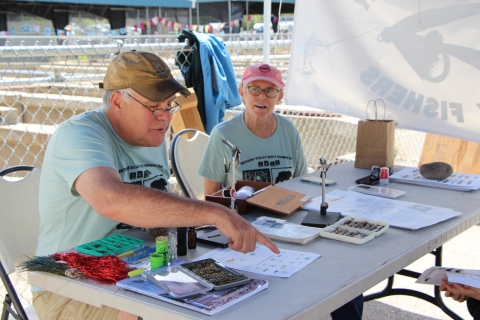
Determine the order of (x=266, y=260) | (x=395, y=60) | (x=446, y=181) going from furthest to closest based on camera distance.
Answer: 1. (x=395, y=60)
2. (x=446, y=181)
3. (x=266, y=260)

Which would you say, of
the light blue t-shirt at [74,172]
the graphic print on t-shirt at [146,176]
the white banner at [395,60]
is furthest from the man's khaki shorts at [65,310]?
the white banner at [395,60]

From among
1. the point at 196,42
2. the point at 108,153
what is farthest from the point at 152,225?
the point at 196,42

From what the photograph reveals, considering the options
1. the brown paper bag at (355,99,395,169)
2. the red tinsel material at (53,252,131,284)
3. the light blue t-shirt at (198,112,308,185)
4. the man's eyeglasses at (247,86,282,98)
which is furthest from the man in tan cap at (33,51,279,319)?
the brown paper bag at (355,99,395,169)

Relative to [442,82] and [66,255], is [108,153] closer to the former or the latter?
[66,255]

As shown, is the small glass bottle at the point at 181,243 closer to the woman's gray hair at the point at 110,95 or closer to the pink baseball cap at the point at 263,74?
the woman's gray hair at the point at 110,95

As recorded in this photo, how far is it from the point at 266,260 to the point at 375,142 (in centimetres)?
166

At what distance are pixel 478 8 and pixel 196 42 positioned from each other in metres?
2.18

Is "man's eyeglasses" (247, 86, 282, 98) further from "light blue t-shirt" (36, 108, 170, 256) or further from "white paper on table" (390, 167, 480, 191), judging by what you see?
"light blue t-shirt" (36, 108, 170, 256)

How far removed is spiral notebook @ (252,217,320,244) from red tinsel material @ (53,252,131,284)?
0.60 m

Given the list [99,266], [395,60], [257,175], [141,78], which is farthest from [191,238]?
[395,60]

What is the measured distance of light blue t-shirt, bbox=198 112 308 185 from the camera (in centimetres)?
310

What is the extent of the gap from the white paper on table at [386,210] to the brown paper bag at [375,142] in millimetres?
620

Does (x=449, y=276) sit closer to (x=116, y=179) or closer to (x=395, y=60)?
(x=116, y=179)

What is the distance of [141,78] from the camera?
211 centimetres
